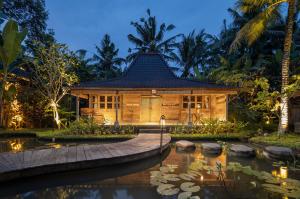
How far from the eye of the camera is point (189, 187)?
482 centimetres

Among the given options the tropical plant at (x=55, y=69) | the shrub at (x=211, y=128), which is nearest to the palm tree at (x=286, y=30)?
the shrub at (x=211, y=128)

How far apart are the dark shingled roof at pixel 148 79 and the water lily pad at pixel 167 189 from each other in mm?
→ 9301

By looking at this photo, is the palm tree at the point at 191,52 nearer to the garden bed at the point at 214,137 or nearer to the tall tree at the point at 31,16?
the tall tree at the point at 31,16

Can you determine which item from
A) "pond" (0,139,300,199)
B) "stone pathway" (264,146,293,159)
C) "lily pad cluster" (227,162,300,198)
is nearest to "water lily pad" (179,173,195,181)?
"pond" (0,139,300,199)

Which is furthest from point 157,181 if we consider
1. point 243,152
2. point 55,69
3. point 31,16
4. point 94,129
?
point 31,16

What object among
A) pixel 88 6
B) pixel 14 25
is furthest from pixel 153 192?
pixel 88 6

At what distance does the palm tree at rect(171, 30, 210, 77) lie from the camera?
89.2 ft

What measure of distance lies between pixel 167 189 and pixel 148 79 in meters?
12.1

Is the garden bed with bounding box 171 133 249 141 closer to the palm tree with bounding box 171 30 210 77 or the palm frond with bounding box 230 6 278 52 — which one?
the palm frond with bounding box 230 6 278 52

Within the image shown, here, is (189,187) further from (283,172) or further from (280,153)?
(280,153)

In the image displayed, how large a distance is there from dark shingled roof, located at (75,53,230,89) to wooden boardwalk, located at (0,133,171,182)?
6.79m

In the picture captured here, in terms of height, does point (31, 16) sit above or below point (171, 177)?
above

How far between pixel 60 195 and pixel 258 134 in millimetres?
10908

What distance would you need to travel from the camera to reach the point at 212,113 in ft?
51.8
